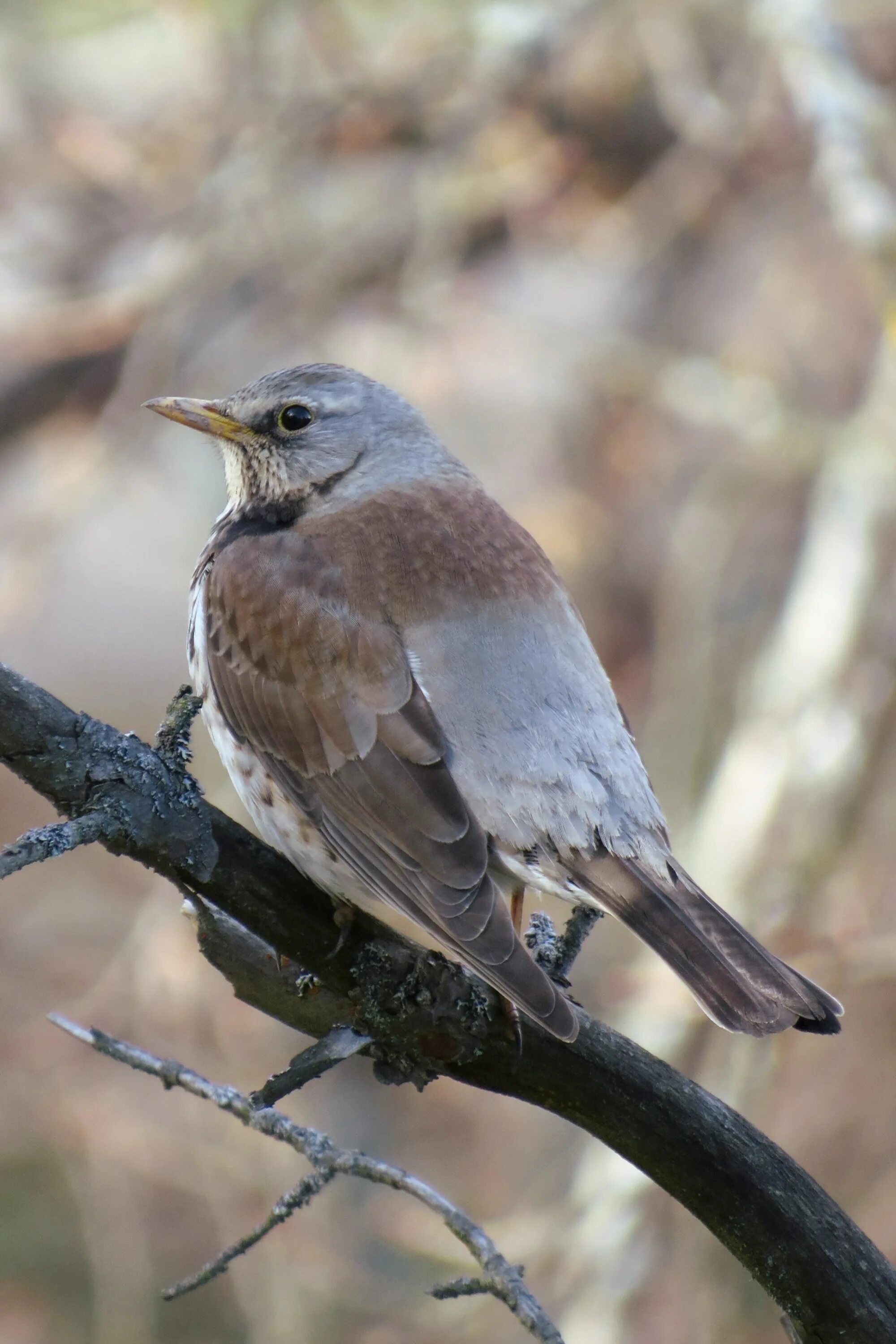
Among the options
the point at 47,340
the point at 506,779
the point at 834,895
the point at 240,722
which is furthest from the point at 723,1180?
Answer: the point at 47,340

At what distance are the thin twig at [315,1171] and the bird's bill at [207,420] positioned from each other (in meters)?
2.00

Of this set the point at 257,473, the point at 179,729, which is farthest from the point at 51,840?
the point at 257,473

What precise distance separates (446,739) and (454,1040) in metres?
0.87

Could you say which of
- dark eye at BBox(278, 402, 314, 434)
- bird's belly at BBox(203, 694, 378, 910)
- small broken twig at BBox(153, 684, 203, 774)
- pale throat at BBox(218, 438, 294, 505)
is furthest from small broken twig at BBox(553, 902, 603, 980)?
dark eye at BBox(278, 402, 314, 434)

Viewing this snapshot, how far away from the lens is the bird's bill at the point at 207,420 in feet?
13.0

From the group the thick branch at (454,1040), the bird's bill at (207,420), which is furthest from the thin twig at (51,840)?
the bird's bill at (207,420)

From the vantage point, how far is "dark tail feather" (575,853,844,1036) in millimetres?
2658

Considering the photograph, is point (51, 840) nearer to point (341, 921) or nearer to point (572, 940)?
point (341, 921)

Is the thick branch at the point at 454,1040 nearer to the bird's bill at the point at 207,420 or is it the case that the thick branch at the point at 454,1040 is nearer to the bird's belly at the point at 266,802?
the bird's belly at the point at 266,802

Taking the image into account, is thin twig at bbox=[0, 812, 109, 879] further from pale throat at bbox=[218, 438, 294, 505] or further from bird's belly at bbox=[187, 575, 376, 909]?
pale throat at bbox=[218, 438, 294, 505]

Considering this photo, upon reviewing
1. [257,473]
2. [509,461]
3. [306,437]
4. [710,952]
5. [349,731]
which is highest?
[509,461]

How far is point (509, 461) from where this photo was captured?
27.3 ft

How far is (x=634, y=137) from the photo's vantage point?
757cm

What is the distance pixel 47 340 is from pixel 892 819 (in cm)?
443
